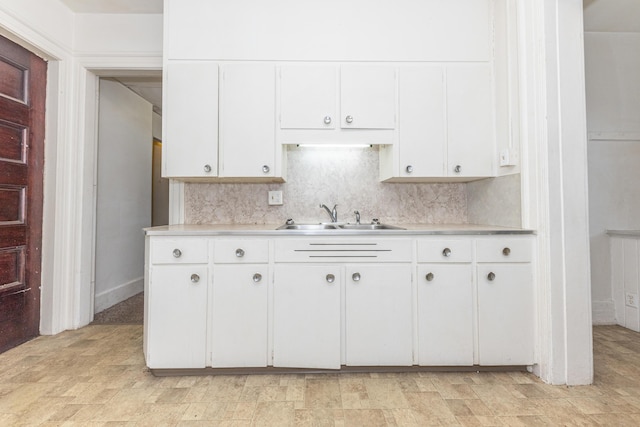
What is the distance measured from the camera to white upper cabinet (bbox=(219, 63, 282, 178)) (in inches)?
91.7

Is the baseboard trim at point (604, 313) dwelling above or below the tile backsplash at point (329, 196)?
below

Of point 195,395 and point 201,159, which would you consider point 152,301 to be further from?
point 201,159

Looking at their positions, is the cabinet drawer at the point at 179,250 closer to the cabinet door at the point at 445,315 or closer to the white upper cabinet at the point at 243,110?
the white upper cabinet at the point at 243,110

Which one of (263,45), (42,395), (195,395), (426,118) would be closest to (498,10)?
(426,118)

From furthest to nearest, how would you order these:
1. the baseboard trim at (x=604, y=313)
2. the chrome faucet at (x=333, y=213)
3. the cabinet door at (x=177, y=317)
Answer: the baseboard trim at (x=604, y=313) < the chrome faucet at (x=333, y=213) < the cabinet door at (x=177, y=317)

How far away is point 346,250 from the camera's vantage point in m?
2.00

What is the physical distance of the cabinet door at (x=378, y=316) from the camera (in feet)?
6.48

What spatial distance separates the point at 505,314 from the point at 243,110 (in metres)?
2.10

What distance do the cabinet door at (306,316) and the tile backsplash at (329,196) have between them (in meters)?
0.82

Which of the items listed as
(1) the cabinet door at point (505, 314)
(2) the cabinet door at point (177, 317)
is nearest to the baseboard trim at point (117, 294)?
(2) the cabinet door at point (177, 317)

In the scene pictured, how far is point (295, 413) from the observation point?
5.31ft

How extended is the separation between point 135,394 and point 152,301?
1.56 feet

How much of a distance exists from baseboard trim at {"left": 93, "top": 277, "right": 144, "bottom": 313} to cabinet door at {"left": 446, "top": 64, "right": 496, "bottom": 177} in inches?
135

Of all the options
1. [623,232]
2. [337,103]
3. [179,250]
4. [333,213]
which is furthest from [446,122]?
[179,250]
